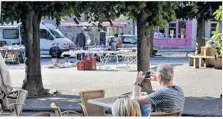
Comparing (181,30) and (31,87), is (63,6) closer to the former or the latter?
(31,87)

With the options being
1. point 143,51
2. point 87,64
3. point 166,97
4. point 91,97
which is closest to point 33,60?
point 143,51

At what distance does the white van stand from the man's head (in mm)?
22744

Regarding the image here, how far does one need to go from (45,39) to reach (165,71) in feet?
78.0

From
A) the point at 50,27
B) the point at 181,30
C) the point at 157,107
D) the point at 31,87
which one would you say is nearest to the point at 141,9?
the point at 31,87

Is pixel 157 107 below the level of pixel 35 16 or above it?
below

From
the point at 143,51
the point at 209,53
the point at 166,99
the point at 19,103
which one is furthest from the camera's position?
the point at 209,53

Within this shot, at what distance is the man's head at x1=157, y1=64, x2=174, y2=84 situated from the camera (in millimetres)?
5273

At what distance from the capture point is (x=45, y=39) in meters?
28.6

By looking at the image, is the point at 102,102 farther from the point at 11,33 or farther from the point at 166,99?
the point at 11,33

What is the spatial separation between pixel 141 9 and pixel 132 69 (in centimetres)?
969

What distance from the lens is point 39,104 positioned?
10.4 metres

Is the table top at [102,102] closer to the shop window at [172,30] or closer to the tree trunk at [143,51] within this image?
the tree trunk at [143,51]

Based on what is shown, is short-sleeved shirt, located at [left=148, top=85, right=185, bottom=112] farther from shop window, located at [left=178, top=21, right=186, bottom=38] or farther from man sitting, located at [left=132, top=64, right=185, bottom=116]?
shop window, located at [left=178, top=21, right=186, bottom=38]

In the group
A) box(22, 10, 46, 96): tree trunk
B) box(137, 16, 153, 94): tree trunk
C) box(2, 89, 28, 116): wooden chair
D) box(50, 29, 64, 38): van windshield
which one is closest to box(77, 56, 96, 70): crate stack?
box(22, 10, 46, 96): tree trunk
